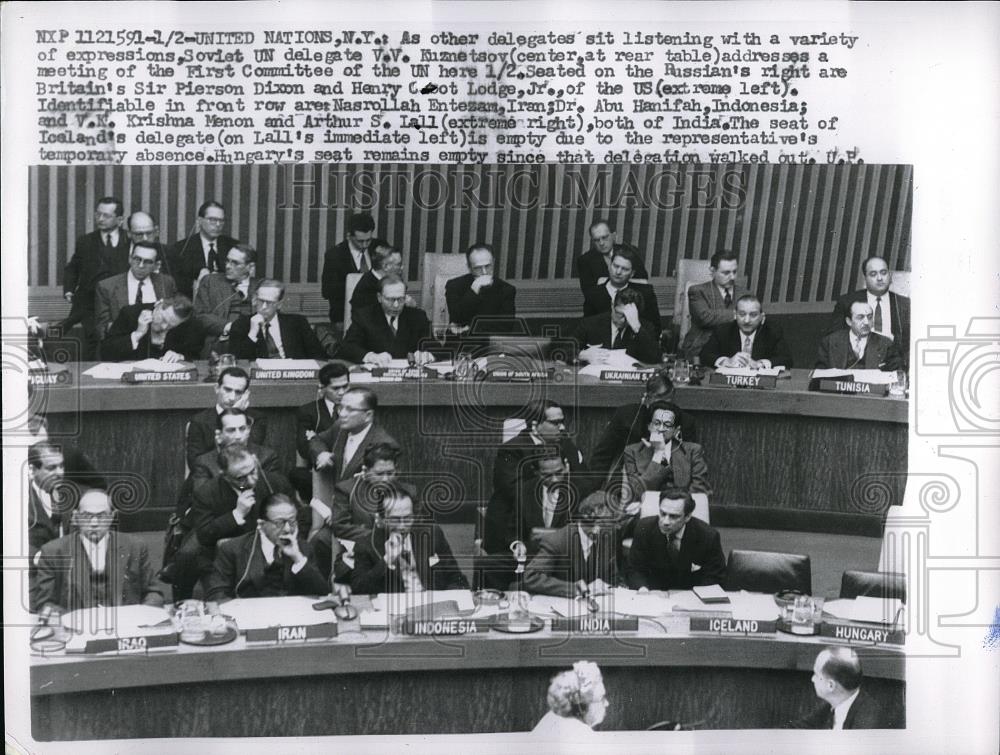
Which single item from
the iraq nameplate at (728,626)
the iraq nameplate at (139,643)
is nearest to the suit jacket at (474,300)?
the iraq nameplate at (728,626)

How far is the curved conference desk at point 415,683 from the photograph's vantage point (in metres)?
2.22

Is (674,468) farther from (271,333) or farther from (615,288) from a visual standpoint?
(271,333)

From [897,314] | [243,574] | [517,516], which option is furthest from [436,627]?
[897,314]

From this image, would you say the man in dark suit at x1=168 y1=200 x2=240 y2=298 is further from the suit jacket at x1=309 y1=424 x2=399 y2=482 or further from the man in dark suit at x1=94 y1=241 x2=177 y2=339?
the suit jacket at x1=309 y1=424 x2=399 y2=482

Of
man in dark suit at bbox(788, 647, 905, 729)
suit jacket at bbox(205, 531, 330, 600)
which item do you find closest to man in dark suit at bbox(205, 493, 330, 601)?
suit jacket at bbox(205, 531, 330, 600)

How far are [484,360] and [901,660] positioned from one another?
1097 millimetres

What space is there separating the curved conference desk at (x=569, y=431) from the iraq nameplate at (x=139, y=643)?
23 cm

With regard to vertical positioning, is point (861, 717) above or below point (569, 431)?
below

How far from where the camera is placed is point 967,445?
228 cm

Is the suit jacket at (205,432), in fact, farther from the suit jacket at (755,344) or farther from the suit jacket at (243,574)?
the suit jacket at (755,344)

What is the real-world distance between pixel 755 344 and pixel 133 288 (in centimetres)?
132

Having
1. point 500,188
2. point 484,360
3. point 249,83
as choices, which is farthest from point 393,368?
point 249,83

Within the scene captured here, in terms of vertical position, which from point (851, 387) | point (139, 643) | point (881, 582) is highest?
point (851, 387)

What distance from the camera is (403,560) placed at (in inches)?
88.0
